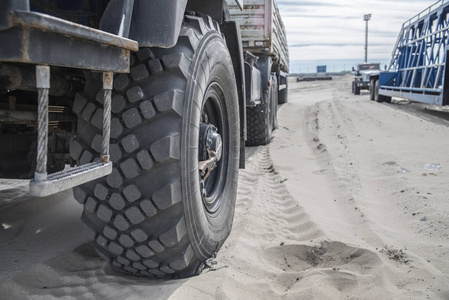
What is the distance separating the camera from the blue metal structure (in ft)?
39.6

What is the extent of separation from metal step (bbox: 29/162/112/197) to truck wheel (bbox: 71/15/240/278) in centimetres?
37

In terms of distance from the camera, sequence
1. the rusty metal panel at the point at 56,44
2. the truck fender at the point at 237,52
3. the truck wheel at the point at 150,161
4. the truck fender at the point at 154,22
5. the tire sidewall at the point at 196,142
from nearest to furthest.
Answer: the rusty metal panel at the point at 56,44, the truck fender at the point at 154,22, the truck wheel at the point at 150,161, the tire sidewall at the point at 196,142, the truck fender at the point at 237,52

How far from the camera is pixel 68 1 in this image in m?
2.32

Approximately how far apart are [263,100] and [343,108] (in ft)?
23.7

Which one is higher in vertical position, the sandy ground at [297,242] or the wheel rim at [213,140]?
the wheel rim at [213,140]

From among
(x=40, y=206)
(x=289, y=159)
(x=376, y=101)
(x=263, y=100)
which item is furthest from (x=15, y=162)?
(x=376, y=101)

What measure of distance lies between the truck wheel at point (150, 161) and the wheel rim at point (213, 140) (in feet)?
1.19

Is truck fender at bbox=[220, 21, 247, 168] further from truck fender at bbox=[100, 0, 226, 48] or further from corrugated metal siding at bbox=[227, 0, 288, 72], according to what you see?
corrugated metal siding at bbox=[227, 0, 288, 72]

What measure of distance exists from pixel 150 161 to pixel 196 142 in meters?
0.34

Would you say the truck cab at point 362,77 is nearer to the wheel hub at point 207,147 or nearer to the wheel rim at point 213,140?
the wheel rim at point 213,140

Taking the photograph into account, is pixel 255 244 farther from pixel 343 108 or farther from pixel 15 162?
pixel 343 108

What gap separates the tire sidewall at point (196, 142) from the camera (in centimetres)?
222

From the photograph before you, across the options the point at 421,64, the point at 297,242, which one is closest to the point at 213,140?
the point at 297,242

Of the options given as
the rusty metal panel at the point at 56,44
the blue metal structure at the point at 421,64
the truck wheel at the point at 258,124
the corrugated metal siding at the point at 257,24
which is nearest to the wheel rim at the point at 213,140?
the rusty metal panel at the point at 56,44
